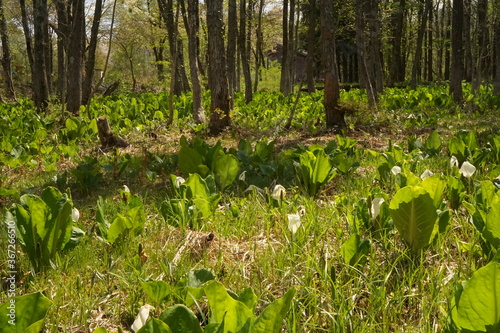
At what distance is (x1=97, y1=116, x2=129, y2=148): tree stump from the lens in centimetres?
686

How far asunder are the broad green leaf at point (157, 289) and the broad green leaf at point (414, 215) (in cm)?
111

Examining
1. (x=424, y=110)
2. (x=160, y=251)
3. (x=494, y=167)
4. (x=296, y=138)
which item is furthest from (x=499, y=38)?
(x=160, y=251)

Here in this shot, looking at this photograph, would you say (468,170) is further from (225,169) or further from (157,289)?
(157,289)

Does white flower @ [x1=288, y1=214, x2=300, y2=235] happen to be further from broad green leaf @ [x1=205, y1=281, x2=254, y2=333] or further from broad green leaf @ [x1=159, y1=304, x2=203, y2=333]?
broad green leaf @ [x1=159, y1=304, x2=203, y2=333]

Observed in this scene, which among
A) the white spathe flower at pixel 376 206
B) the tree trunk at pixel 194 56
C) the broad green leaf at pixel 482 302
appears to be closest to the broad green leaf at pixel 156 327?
the broad green leaf at pixel 482 302

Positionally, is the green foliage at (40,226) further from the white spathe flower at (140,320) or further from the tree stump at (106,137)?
the tree stump at (106,137)

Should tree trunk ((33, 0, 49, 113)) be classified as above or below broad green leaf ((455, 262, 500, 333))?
above

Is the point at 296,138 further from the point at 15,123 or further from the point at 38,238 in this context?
the point at 38,238

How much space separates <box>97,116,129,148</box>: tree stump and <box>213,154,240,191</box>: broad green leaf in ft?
12.1

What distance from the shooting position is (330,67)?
7.93m

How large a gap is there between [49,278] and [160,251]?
0.57 m

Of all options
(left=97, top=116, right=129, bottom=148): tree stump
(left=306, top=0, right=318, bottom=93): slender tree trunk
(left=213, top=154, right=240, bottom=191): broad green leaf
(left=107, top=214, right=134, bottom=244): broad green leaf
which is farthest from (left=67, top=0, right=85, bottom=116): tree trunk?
(left=107, top=214, right=134, bottom=244): broad green leaf

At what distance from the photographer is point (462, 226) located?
8.46 feet

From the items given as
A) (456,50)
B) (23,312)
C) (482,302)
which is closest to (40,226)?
(23,312)
